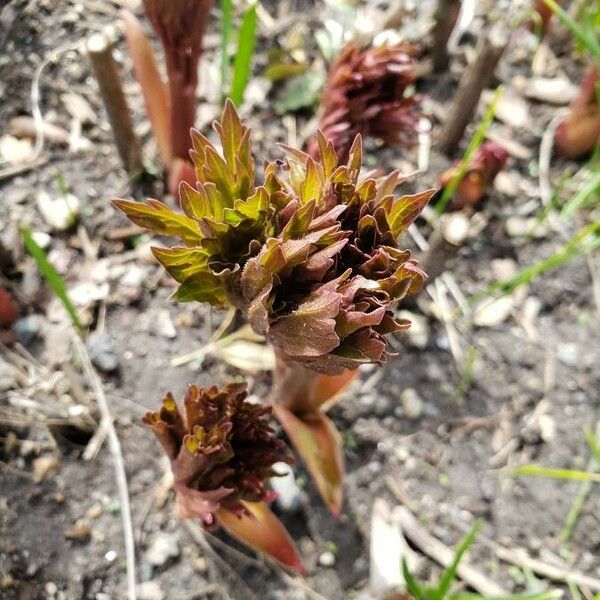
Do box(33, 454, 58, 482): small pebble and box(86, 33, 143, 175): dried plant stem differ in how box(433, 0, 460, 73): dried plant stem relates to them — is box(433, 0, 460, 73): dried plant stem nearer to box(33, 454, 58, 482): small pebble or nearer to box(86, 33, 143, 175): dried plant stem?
box(86, 33, 143, 175): dried plant stem

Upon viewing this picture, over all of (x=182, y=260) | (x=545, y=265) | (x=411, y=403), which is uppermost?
(x=182, y=260)

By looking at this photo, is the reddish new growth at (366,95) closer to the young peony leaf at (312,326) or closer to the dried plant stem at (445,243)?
the dried plant stem at (445,243)

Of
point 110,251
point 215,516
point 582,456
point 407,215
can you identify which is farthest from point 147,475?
point 582,456

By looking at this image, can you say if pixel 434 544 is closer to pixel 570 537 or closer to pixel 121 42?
pixel 570 537

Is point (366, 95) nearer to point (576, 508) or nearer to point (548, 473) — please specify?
point (548, 473)

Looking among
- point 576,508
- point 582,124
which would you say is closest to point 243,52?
point 582,124
